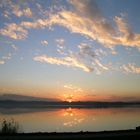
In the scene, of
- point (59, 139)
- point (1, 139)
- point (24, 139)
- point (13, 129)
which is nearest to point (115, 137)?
point (59, 139)

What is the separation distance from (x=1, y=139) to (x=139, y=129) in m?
8.60

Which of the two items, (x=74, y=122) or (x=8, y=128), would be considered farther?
(x=74, y=122)

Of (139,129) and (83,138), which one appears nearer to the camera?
(83,138)

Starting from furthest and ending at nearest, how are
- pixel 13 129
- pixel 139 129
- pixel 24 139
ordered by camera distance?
pixel 13 129
pixel 139 129
pixel 24 139

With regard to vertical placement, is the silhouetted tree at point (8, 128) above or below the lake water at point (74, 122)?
below

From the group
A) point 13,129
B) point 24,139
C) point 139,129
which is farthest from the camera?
point 13,129

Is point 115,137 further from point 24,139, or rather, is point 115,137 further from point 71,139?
point 24,139

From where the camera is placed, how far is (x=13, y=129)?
27.3 meters

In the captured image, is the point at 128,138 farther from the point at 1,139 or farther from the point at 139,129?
the point at 1,139

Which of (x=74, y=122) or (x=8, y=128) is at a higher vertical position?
(x=74, y=122)

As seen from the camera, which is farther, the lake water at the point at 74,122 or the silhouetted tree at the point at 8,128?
the lake water at the point at 74,122

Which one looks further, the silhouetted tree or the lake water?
the lake water

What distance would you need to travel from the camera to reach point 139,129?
19.4 meters

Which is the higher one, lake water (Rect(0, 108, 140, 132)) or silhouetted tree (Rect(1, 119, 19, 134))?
lake water (Rect(0, 108, 140, 132))
